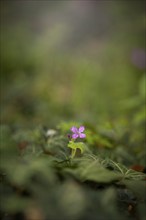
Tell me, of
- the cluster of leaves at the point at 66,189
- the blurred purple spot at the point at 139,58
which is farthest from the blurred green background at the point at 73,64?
the cluster of leaves at the point at 66,189

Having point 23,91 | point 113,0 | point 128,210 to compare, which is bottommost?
point 128,210

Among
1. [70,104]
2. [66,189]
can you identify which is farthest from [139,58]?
[66,189]

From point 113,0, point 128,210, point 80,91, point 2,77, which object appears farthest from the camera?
point 113,0

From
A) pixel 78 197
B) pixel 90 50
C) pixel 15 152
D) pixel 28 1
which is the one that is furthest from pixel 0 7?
pixel 78 197

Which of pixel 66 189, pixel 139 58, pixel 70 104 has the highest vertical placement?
pixel 139 58

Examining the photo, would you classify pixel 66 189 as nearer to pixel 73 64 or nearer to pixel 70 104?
pixel 70 104

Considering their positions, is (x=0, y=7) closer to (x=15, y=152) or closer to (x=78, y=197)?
(x=15, y=152)
